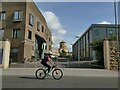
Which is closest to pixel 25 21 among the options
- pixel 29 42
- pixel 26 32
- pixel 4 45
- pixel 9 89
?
pixel 26 32

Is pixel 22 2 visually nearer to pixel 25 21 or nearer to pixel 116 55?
pixel 25 21

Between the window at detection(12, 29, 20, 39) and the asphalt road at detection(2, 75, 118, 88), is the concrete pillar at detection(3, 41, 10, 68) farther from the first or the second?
the window at detection(12, 29, 20, 39)

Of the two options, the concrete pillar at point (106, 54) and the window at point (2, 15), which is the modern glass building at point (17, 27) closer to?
the window at point (2, 15)

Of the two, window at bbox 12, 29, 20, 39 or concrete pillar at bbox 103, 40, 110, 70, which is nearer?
concrete pillar at bbox 103, 40, 110, 70

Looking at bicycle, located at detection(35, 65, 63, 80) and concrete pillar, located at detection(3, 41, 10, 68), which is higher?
concrete pillar, located at detection(3, 41, 10, 68)

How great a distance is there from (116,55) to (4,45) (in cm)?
1209

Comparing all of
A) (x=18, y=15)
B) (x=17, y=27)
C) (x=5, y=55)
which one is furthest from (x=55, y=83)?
(x=18, y=15)

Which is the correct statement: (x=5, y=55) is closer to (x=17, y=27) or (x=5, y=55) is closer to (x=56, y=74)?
(x=56, y=74)

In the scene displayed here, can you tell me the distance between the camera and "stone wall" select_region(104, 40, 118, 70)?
22.2m

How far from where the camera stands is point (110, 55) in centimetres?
2252

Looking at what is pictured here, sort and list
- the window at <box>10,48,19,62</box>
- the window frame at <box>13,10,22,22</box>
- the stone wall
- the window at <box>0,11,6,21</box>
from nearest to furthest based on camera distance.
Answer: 1. the stone wall
2. the window at <box>10,48,19,62</box>
3. the window frame at <box>13,10,22,22</box>
4. the window at <box>0,11,6,21</box>

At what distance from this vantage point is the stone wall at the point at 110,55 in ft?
73.0

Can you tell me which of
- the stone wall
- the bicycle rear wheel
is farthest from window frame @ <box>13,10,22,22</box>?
the bicycle rear wheel

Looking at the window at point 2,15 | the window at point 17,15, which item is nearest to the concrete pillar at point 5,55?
the window at point 17,15
